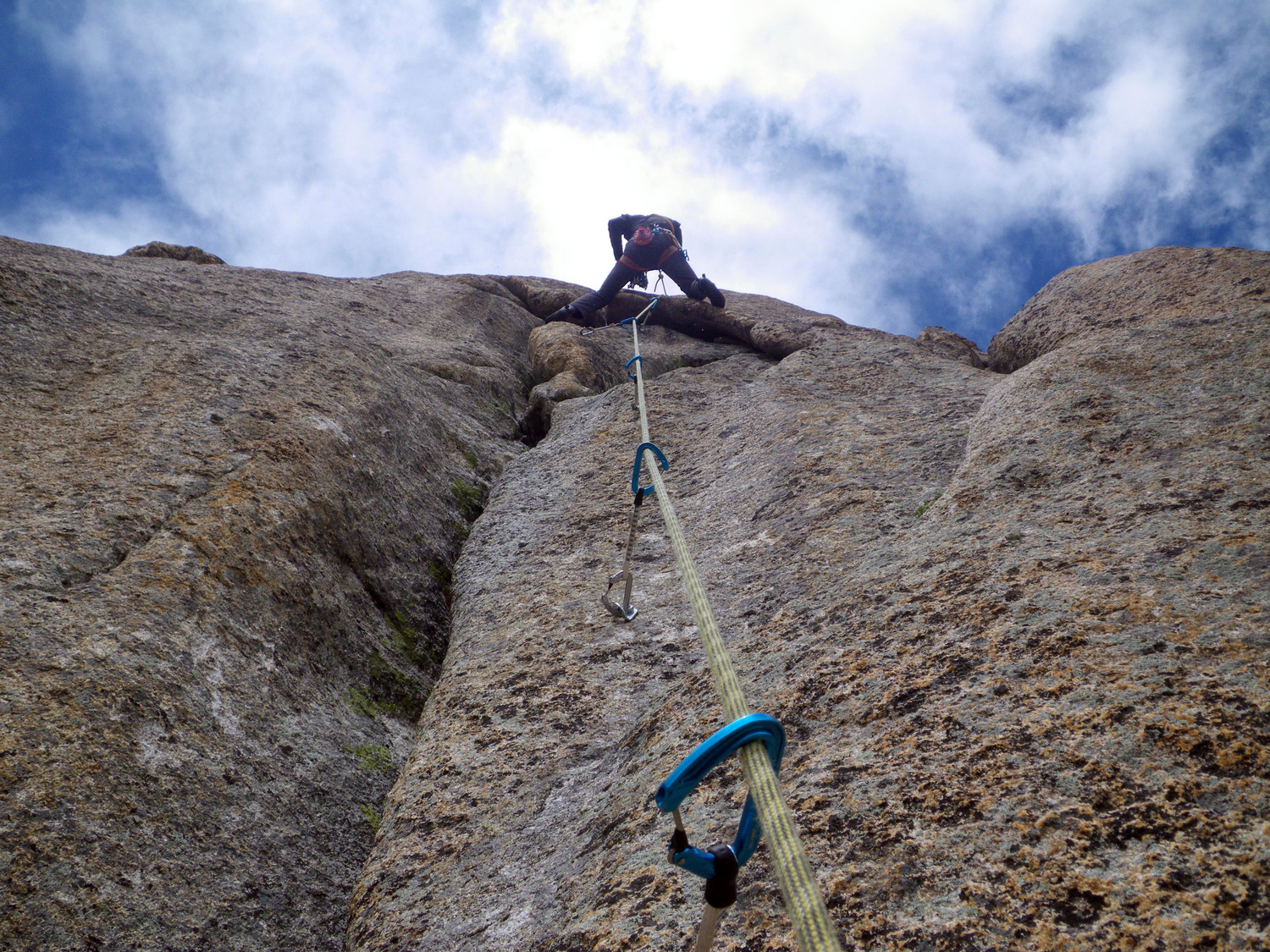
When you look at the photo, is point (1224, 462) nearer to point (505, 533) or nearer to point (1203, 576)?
point (1203, 576)

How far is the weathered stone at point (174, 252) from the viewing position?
1120 cm

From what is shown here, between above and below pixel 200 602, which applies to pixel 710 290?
above

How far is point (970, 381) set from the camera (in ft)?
23.0

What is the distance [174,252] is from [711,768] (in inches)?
505

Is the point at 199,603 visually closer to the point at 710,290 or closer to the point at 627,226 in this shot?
the point at 710,290

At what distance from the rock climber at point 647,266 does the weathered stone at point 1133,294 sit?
5260 millimetres

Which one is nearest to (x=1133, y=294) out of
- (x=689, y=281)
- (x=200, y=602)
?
(x=689, y=281)

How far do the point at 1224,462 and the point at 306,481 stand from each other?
5300 millimetres

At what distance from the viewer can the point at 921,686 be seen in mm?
2678

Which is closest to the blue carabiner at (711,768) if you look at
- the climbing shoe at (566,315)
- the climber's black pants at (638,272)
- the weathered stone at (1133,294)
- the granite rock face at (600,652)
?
the granite rock face at (600,652)

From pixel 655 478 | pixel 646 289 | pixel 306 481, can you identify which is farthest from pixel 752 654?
pixel 646 289

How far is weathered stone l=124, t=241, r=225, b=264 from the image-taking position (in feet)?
36.7

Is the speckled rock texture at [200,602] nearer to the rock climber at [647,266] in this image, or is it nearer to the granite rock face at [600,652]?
the granite rock face at [600,652]

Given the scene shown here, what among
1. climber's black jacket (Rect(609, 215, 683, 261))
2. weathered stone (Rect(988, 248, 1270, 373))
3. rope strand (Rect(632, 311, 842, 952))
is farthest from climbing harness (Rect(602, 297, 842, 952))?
climber's black jacket (Rect(609, 215, 683, 261))
